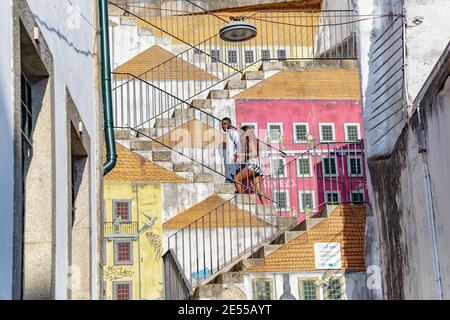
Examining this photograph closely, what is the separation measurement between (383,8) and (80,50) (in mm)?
9160

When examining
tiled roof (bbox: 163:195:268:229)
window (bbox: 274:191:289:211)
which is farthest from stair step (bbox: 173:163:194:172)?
window (bbox: 274:191:289:211)

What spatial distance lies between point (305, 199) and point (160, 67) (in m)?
5.39

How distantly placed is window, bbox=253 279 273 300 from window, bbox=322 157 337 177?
3764 millimetres

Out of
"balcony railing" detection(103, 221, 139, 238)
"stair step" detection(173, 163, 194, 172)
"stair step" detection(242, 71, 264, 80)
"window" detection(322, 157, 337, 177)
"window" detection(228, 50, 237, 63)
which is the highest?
"window" detection(228, 50, 237, 63)

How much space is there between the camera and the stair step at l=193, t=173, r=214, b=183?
2225cm

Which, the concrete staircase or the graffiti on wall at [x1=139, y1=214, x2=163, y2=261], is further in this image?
the graffiti on wall at [x1=139, y1=214, x2=163, y2=261]

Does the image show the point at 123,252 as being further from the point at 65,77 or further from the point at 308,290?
the point at 65,77

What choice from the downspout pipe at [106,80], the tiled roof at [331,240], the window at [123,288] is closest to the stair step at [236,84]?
the tiled roof at [331,240]

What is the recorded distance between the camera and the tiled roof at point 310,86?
2639cm

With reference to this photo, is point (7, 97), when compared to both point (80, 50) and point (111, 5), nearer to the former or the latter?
point (80, 50)

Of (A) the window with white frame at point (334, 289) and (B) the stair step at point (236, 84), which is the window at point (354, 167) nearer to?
(A) the window with white frame at point (334, 289)

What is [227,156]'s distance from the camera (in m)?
24.0

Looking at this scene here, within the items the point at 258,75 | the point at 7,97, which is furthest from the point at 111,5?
the point at 7,97

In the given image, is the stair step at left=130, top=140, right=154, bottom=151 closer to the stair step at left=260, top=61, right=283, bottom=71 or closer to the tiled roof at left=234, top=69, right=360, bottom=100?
the tiled roof at left=234, top=69, right=360, bottom=100
